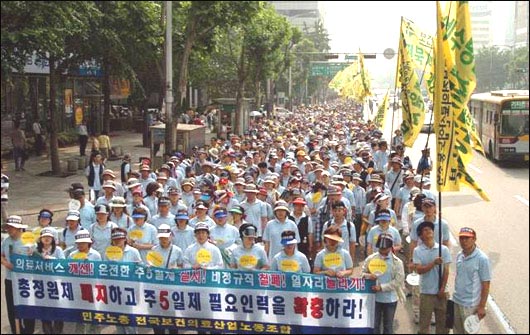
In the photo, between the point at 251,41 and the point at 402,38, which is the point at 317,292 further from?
the point at 251,41

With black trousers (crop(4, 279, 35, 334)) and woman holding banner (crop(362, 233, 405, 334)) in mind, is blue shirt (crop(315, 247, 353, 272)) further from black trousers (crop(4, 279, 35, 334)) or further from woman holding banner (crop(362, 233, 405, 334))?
black trousers (crop(4, 279, 35, 334))

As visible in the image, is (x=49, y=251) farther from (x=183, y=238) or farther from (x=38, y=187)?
(x=38, y=187)

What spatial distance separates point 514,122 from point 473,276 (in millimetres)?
18129

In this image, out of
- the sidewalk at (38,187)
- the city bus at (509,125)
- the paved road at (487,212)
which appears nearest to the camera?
the paved road at (487,212)

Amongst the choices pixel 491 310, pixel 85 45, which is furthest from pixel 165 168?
pixel 85 45

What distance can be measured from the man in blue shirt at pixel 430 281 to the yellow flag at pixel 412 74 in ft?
19.0

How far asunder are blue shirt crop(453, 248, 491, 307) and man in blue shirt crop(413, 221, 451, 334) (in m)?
0.35

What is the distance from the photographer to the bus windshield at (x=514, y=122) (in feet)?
76.3

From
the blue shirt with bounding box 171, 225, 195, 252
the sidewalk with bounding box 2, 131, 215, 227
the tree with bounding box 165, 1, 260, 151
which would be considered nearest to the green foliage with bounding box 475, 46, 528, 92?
the sidewalk with bounding box 2, 131, 215, 227

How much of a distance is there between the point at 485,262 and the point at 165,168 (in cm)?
734

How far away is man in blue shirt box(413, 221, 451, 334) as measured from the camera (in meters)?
7.04

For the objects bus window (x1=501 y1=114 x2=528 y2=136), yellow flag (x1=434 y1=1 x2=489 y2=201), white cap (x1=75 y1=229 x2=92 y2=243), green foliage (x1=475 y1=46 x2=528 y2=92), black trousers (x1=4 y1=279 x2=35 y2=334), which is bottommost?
black trousers (x1=4 y1=279 x2=35 y2=334)

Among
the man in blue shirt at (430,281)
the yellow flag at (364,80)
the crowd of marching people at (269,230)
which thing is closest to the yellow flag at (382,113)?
the yellow flag at (364,80)

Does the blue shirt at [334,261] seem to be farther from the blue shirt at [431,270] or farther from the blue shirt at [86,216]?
the blue shirt at [86,216]
